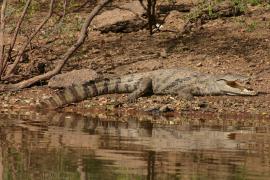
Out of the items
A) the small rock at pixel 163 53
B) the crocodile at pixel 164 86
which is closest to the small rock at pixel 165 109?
the crocodile at pixel 164 86

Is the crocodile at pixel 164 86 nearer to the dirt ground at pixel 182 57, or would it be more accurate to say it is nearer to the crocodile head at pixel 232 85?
the crocodile head at pixel 232 85

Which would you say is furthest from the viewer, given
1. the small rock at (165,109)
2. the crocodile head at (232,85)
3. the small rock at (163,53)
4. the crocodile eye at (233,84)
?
the small rock at (163,53)

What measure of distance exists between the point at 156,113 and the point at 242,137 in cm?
305

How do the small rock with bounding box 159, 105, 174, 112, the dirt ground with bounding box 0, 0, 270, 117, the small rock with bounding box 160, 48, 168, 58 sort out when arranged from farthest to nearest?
the small rock with bounding box 160, 48, 168, 58 → the dirt ground with bounding box 0, 0, 270, 117 → the small rock with bounding box 159, 105, 174, 112

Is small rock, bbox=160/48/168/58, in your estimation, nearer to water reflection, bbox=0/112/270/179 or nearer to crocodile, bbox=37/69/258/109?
crocodile, bbox=37/69/258/109

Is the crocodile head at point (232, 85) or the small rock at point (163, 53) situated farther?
the small rock at point (163, 53)

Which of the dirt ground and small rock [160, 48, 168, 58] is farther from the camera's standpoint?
small rock [160, 48, 168, 58]

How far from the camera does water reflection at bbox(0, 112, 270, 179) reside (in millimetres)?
8344

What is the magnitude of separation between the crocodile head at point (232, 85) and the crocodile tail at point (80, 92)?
1.99 metres

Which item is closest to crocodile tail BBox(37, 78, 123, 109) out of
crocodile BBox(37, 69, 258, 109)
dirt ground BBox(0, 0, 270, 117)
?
crocodile BBox(37, 69, 258, 109)

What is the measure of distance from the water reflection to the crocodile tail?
117 cm

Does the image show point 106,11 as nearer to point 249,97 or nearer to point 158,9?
point 158,9

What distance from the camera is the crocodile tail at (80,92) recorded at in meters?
15.0

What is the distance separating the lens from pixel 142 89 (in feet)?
51.6
